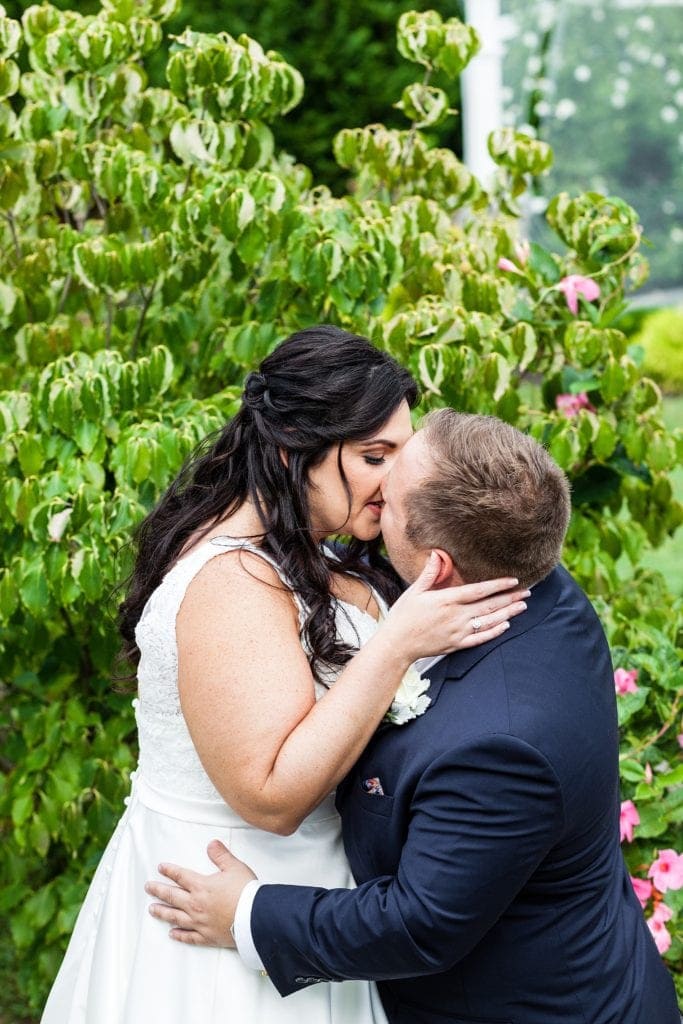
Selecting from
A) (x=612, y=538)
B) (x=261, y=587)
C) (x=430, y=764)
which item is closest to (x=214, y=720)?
(x=261, y=587)

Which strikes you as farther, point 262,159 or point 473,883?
point 262,159

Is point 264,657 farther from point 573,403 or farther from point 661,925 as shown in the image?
point 573,403

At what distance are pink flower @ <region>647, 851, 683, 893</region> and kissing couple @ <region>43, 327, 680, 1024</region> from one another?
0.93m

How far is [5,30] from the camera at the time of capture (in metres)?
3.18

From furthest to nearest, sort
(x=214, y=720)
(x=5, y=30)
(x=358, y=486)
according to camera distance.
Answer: (x=5, y=30)
(x=358, y=486)
(x=214, y=720)

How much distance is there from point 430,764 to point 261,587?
0.47m

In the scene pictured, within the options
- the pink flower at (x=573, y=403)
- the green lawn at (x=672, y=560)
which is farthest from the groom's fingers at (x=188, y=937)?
the green lawn at (x=672, y=560)

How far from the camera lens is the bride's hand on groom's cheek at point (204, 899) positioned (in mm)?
2115

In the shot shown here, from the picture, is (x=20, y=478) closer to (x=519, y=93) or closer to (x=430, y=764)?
(x=430, y=764)

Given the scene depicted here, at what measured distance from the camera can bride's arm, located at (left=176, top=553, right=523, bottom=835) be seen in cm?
189

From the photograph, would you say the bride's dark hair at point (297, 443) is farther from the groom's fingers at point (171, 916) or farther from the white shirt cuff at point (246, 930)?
the groom's fingers at point (171, 916)

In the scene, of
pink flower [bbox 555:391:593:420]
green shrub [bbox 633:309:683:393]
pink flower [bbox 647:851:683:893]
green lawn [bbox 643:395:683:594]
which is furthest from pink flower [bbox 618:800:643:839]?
green shrub [bbox 633:309:683:393]

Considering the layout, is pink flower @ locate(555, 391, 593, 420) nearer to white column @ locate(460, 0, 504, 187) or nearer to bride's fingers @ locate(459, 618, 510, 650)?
bride's fingers @ locate(459, 618, 510, 650)

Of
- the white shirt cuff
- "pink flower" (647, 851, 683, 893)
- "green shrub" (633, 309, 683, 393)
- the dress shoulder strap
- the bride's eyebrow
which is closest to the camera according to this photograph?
the white shirt cuff
